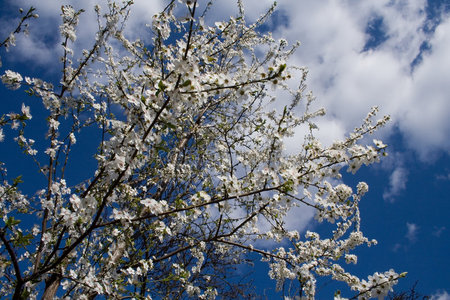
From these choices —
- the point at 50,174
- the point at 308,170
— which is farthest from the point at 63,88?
the point at 308,170

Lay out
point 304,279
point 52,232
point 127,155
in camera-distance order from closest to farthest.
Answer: point 127,155 < point 304,279 < point 52,232

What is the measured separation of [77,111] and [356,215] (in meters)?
4.82

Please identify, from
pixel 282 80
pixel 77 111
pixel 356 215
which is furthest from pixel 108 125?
pixel 356 215

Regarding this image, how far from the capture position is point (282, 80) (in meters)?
2.43

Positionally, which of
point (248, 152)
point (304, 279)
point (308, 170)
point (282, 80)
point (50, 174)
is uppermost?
point (248, 152)

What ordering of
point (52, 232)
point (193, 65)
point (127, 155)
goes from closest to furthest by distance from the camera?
point (193, 65) < point (127, 155) < point (52, 232)

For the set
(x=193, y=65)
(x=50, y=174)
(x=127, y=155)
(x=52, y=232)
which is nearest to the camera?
(x=193, y=65)

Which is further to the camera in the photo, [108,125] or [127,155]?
[108,125]

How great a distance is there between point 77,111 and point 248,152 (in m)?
3.43

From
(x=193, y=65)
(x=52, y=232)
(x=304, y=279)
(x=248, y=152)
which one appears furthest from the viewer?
(x=248, y=152)

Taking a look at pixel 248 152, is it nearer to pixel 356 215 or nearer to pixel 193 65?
pixel 356 215

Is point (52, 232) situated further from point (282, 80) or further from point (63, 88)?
point (282, 80)

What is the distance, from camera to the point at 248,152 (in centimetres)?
618

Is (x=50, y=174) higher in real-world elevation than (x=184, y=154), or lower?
lower
